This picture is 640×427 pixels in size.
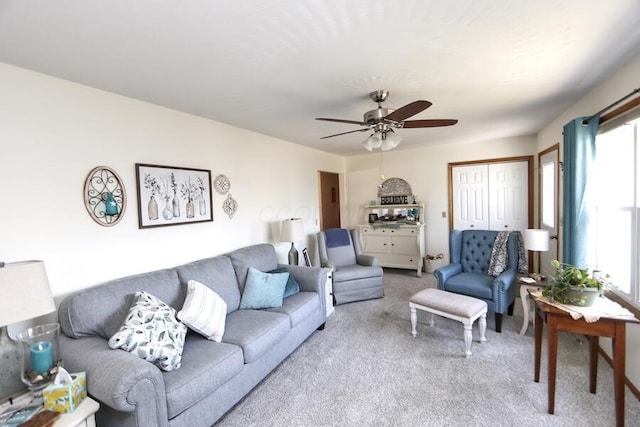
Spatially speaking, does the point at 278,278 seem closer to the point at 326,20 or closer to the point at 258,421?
the point at 258,421

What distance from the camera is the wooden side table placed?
1640 mm

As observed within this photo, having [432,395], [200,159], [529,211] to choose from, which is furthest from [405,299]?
[200,159]

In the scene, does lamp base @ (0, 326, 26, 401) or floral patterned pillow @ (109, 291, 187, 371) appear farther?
floral patterned pillow @ (109, 291, 187, 371)

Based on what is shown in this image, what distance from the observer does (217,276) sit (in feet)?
8.66

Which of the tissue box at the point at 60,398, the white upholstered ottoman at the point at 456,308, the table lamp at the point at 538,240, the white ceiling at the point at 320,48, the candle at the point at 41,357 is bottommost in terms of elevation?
the white upholstered ottoman at the point at 456,308

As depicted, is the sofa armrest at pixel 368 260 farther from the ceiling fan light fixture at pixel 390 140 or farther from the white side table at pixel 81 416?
the white side table at pixel 81 416

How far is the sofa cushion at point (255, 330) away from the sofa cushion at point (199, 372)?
0.08 meters

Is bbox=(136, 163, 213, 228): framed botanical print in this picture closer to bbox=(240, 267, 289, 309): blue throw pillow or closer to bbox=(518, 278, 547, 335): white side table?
bbox=(240, 267, 289, 309): blue throw pillow

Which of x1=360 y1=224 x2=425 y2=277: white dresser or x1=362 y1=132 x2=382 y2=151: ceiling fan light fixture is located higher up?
x1=362 y1=132 x2=382 y2=151: ceiling fan light fixture

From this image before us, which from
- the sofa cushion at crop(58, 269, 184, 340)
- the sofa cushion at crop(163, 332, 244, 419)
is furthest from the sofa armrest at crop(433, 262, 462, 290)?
the sofa cushion at crop(58, 269, 184, 340)

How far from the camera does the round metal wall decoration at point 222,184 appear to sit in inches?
125

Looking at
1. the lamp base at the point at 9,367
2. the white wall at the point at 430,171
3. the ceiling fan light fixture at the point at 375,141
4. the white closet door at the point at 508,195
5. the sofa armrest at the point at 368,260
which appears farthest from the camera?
the white wall at the point at 430,171

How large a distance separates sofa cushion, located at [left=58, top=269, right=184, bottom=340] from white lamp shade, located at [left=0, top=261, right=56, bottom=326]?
339 mm

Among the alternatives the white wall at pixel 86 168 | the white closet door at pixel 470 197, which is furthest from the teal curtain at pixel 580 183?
the white wall at pixel 86 168
